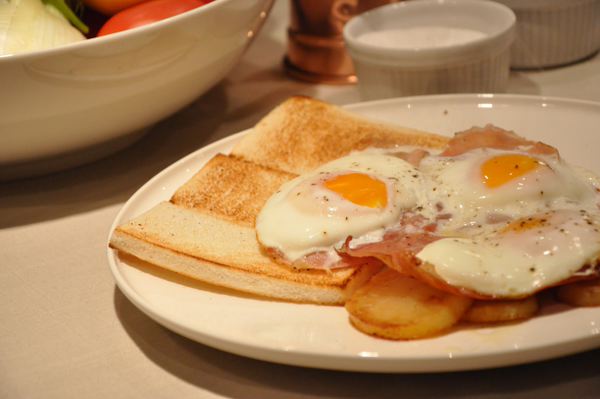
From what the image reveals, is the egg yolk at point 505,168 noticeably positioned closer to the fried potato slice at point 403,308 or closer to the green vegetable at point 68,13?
the fried potato slice at point 403,308

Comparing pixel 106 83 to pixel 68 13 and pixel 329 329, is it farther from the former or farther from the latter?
pixel 329 329

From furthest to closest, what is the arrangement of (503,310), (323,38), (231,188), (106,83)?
(323,38) < (106,83) < (231,188) < (503,310)

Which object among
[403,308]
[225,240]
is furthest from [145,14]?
[403,308]

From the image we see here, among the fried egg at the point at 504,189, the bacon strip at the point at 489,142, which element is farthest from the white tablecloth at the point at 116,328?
the bacon strip at the point at 489,142

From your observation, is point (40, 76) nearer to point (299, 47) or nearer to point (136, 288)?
point (136, 288)

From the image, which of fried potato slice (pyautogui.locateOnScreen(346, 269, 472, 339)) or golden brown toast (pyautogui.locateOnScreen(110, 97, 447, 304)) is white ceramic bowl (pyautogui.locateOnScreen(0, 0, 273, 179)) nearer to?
golden brown toast (pyautogui.locateOnScreen(110, 97, 447, 304))

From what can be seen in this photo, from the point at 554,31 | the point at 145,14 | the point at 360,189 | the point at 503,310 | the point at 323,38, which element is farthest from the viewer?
the point at 323,38

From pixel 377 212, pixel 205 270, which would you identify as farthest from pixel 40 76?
pixel 377 212
